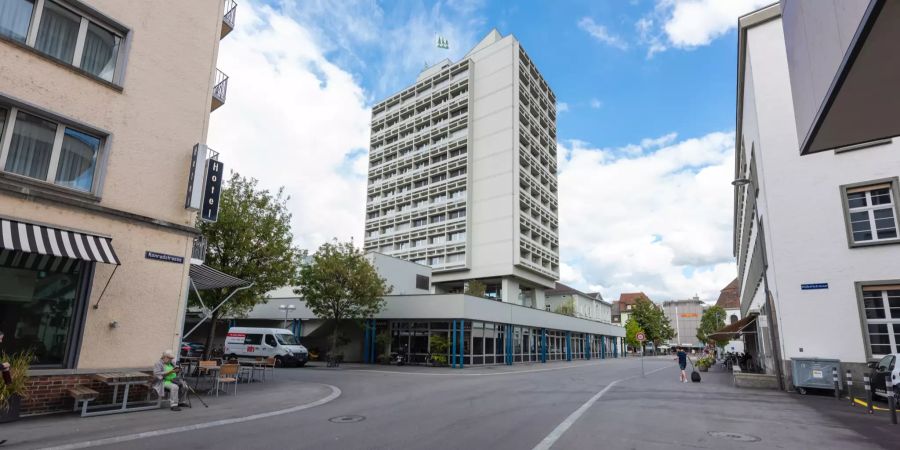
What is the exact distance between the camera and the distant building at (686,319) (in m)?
131

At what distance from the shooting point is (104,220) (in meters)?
11.0

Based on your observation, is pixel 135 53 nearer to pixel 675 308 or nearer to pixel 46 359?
pixel 46 359

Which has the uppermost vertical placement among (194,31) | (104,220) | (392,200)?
(392,200)

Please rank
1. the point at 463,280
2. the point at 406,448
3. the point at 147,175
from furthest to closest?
the point at 463,280, the point at 147,175, the point at 406,448

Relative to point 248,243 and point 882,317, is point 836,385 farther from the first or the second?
point 248,243

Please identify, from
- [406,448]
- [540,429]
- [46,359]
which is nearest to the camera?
[406,448]

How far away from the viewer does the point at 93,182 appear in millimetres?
11203

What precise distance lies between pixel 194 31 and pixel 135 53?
2.10m

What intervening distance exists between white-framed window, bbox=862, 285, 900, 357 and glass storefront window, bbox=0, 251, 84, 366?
22949 mm

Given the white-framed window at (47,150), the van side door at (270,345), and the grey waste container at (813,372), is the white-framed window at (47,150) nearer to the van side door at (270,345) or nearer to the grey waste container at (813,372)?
the van side door at (270,345)

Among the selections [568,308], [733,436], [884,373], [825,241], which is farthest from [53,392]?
[568,308]

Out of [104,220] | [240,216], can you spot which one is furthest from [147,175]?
[240,216]

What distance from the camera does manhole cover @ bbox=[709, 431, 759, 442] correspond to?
27.5 ft

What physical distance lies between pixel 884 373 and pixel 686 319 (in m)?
132
